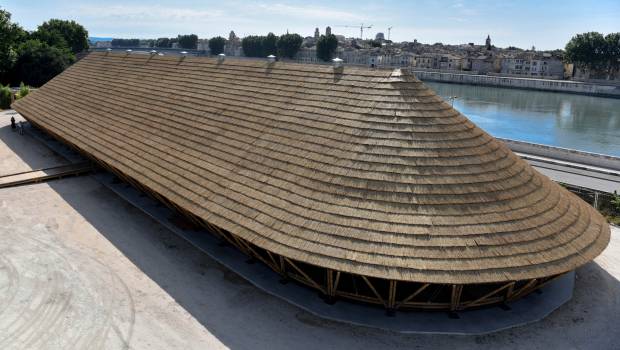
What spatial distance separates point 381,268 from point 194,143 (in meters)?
9.28

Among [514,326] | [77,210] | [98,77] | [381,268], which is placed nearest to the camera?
[381,268]

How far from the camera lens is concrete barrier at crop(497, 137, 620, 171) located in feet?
93.2

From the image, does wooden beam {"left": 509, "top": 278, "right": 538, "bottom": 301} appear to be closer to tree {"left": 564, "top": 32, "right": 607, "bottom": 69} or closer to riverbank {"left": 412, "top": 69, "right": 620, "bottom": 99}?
riverbank {"left": 412, "top": 69, "right": 620, "bottom": 99}

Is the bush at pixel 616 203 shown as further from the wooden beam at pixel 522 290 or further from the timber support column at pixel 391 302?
the timber support column at pixel 391 302

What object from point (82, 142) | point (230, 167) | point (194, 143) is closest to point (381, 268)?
point (230, 167)

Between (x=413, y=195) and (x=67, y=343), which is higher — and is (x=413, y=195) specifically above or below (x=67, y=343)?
above

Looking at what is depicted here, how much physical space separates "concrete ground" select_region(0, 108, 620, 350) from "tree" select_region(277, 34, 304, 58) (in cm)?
12208

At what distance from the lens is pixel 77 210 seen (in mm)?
18312

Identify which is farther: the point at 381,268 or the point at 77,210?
the point at 77,210

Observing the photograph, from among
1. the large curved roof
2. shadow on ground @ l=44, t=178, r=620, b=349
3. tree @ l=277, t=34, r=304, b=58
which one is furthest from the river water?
tree @ l=277, t=34, r=304, b=58

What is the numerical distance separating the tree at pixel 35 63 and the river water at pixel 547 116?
54563 mm

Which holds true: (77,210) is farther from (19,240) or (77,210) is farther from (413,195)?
(413,195)

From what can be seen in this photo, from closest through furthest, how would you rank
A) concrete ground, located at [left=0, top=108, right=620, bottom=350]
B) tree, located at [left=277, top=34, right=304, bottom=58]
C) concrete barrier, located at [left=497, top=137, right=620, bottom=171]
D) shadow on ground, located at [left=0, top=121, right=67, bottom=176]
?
concrete ground, located at [left=0, top=108, right=620, bottom=350] → shadow on ground, located at [left=0, top=121, right=67, bottom=176] → concrete barrier, located at [left=497, top=137, right=620, bottom=171] → tree, located at [left=277, top=34, right=304, bottom=58]

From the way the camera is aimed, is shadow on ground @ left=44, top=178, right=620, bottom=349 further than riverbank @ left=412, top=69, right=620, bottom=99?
No
